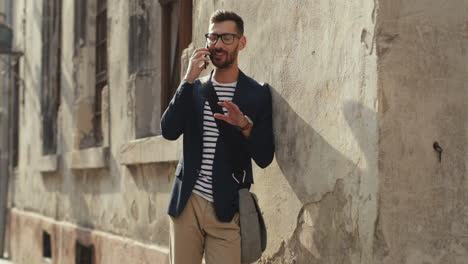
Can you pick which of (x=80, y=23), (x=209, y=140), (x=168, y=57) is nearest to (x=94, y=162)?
(x=168, y=57)

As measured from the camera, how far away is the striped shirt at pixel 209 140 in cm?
357

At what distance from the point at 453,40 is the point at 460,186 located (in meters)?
0.61

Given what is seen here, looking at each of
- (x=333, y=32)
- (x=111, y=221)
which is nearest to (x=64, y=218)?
(x=111, y=221)

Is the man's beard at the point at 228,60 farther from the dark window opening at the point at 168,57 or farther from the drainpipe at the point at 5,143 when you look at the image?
the drainpipe at the point at 5,143

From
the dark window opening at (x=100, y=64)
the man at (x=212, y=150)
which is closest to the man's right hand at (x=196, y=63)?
the man at (x=212, y=150)

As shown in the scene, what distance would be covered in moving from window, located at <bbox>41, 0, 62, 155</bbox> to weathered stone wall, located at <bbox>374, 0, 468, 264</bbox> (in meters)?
6.85

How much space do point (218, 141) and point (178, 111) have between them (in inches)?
9.4

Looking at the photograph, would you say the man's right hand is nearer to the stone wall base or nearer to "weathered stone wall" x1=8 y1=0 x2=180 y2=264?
"weathered stone wall" x1=8 y1=0 x2=180 y2=264

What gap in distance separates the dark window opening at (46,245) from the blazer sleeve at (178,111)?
5757mm

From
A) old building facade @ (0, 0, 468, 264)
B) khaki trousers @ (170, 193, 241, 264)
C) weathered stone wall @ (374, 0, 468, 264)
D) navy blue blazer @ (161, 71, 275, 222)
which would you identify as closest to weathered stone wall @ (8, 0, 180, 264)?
old building facade @ (0, 0, 468, 264)

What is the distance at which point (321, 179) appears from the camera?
3.45 m

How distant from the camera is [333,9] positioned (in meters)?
3.42

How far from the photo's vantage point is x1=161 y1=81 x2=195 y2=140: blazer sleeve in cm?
354

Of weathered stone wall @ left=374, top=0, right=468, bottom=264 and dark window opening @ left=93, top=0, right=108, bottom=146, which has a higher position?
dark window opening @ left=93, top=0, right=108, bottom=146
